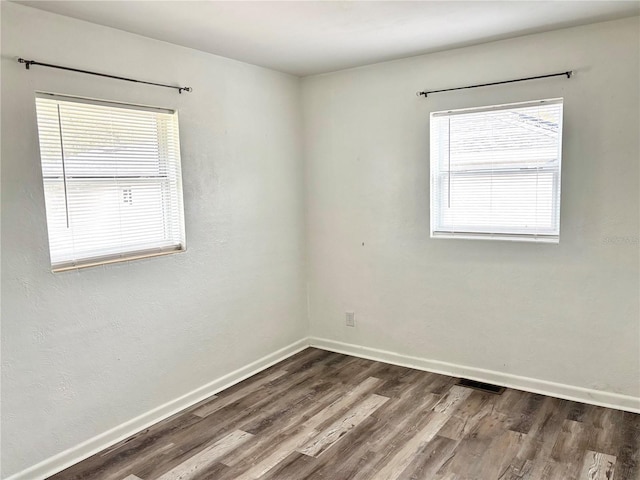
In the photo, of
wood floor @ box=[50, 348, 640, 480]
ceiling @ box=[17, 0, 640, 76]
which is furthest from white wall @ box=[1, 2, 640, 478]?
wood floor @ box=[50, 348, 640, 480]

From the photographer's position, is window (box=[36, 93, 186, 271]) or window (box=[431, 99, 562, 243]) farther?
window (box=[431, 99, 562, 243])

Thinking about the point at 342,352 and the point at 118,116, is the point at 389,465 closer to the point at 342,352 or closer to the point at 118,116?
the point at 342,352

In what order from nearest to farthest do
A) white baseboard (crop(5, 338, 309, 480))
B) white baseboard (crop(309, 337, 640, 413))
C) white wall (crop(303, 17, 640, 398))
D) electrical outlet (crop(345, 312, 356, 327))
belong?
white baseboard (crop(5, 338, 309, 480)), white wall (crop(303, 17, 640, 398)), white baseboard (crop(309, 337, 640, 413)), electrical outlet (crop(345, 312, 356, 327))

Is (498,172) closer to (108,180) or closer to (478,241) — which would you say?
(478,241)

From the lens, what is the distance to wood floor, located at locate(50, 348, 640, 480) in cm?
251

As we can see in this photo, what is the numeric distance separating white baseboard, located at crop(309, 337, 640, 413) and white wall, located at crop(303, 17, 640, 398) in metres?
0.04

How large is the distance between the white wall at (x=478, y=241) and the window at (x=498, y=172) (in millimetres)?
69

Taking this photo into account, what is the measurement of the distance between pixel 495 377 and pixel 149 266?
2.60m

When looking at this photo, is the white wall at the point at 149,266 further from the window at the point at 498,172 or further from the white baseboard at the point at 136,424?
the window at the point at 498,172

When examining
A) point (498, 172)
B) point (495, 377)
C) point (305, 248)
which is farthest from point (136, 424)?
point (498, 172)

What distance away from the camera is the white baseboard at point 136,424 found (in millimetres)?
2535

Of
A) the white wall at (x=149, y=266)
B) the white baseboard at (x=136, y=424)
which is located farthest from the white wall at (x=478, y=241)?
the white baseboard at (x=136, y=424)

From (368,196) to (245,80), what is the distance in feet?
4.44

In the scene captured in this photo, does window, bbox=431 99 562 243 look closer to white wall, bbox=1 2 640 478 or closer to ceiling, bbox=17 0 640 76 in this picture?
white wall, bbox=1 2 640 478
